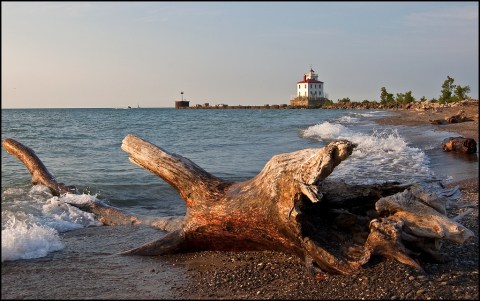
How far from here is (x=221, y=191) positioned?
243 inches

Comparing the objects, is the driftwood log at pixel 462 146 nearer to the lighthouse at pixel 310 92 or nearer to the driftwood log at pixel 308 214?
the driftwood log at pixel 308 214

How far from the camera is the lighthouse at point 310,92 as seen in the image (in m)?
132

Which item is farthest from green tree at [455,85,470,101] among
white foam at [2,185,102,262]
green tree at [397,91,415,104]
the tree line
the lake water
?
white foam at [2,185,102,262]

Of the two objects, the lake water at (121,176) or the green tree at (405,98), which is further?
the green tree at (405,98)

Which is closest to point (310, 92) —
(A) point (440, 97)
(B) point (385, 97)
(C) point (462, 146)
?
(B) point (385, 97)

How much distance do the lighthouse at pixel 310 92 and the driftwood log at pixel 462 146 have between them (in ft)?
384

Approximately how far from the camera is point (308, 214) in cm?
568

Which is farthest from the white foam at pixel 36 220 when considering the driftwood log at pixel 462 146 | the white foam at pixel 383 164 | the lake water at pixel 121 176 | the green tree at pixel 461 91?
the green tree at pixel 461 91

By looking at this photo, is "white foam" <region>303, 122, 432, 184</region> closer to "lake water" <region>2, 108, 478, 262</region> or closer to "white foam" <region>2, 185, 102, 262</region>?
"lake water" <region>2, 108, 478, 262</region>

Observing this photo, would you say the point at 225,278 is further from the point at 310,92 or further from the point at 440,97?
the point at 310,92

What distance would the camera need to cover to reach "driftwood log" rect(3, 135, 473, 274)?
4910 mm

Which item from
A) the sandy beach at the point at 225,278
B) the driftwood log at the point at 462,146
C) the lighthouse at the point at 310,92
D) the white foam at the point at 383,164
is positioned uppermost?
the lighthouse at the point at 310,92

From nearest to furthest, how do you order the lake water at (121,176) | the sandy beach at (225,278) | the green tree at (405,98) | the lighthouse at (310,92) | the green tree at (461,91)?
1. the sandy beach at (225,278)
2. the lake water at (121,176)
3. the green tree at (461,91)
4. the green tree at (405,98)
5. the lighthouse at (310,92)

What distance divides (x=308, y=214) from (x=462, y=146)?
1195 centimetres
